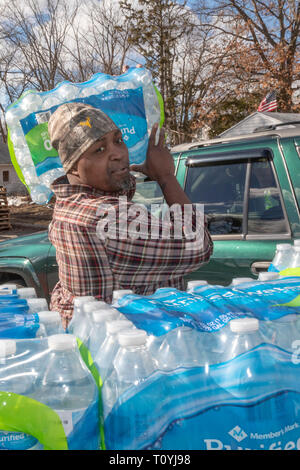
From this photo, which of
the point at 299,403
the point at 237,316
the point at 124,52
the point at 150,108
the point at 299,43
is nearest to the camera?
the point at 299,403

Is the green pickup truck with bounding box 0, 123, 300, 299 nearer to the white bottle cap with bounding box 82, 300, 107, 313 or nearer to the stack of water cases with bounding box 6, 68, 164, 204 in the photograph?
the stack of water cases with bounding box 6, 68, 164, 204

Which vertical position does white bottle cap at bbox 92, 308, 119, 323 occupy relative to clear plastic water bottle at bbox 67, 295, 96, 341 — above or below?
above

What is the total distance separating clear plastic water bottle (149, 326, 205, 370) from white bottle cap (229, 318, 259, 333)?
124 millimetres

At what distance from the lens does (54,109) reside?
10.2 ft

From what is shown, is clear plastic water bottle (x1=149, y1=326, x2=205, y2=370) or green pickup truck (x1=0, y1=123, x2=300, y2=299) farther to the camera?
green pickup truck (x1=0, y1=123, x2=300, y2=299)

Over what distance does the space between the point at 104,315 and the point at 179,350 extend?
28 cm

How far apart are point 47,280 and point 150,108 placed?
1.98m

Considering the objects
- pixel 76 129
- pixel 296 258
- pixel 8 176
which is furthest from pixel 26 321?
pixel 8 176

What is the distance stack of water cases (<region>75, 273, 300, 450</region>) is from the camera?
1263 millimetres

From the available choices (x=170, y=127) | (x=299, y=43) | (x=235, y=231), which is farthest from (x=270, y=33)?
(x=235, y=231)

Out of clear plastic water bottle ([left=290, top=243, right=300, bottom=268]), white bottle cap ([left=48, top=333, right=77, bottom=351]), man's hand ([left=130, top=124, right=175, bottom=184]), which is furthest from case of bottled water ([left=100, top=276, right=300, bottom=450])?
man's hand ([left=130, top=124, right=175, bottom=184])

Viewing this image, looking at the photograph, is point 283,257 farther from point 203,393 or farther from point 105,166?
point 203,393
